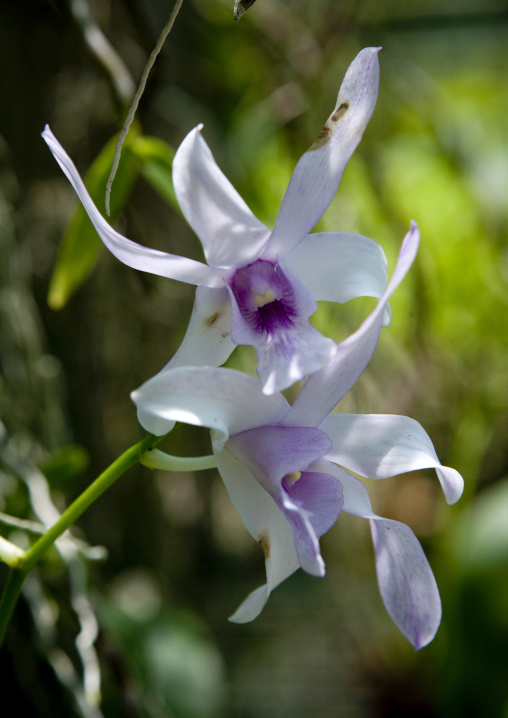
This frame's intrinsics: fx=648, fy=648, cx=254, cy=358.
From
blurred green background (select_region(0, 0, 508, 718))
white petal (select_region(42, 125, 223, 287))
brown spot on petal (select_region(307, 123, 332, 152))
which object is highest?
brown spot on petal (select_region(307, 123, 332, 152))

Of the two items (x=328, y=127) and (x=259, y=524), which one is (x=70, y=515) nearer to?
(x=259, y=524)

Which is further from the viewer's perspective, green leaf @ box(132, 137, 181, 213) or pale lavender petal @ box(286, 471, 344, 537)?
green leaf @ box(132, 137, 181, 213)

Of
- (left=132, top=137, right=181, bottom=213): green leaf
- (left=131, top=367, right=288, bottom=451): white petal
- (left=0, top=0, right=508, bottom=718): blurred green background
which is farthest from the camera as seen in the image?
(left=0, top=0, right=508, bottom=718): blurred green background

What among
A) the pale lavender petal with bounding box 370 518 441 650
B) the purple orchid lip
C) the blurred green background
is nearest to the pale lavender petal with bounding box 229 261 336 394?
the purple orchid lip

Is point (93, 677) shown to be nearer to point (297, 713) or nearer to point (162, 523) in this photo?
point (162, 523)

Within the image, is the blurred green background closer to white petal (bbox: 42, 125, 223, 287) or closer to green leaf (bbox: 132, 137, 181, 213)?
green leaf (bbox: 132, 137, 181, 213)

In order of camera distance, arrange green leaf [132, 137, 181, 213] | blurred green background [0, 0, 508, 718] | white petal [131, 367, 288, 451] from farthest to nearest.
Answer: blurred green background [0, 0, 508, 718], green leaf [132, 137, 181, 213], white petal [131, 367, 288, 451]

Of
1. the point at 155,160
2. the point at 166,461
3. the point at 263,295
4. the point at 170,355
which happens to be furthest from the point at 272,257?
the point at 170,355

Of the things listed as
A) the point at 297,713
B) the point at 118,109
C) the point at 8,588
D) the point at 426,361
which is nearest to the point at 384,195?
the point at 426,361
